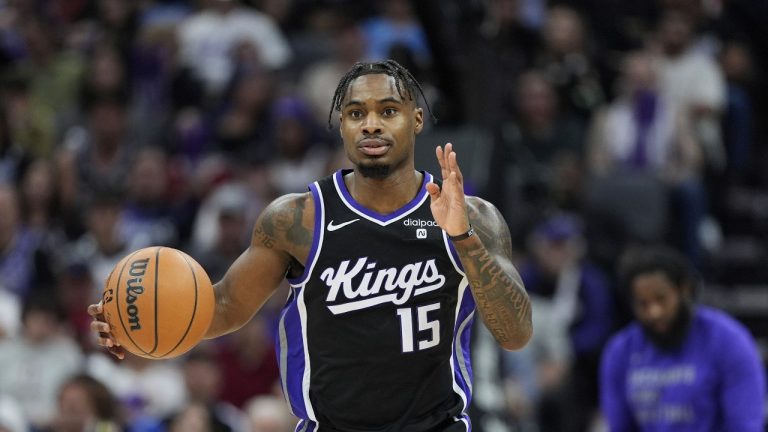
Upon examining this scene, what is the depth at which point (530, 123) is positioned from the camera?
1120 cm

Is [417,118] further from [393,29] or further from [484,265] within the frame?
[393,29]

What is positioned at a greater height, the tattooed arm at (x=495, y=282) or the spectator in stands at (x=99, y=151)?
the spectator in stands at (x=99, y=151)

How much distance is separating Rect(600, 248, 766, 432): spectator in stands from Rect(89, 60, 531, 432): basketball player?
215 centimetres

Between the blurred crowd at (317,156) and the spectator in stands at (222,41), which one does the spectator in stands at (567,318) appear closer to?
the blurred crowd at (317,156)

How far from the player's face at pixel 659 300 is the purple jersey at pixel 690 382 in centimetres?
15

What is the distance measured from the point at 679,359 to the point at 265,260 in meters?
2.91

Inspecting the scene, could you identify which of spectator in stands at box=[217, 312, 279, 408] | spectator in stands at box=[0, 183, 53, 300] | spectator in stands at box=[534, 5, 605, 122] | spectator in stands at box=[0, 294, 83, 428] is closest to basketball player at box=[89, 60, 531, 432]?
spectator in stands at box=[217, 312, 279, 408]

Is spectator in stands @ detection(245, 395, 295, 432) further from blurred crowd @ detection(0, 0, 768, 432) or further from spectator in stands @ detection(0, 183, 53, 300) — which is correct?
spectator in stands @ detection(0, 183, 53, 300)

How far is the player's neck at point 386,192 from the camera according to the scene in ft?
16.5

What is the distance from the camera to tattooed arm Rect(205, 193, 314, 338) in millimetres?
5020

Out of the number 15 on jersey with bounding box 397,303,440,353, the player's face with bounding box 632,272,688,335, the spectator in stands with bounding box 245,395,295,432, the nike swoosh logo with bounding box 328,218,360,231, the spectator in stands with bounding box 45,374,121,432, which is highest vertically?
the nike swoosh logo with bounding box 328,218,360,231

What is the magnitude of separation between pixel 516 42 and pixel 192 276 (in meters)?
7.22

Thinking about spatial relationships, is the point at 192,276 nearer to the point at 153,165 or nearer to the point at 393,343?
the point at 393,343

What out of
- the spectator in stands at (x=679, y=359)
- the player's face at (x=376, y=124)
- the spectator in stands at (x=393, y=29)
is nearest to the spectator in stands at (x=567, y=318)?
the spectator in stands at (x=679, y=359)
